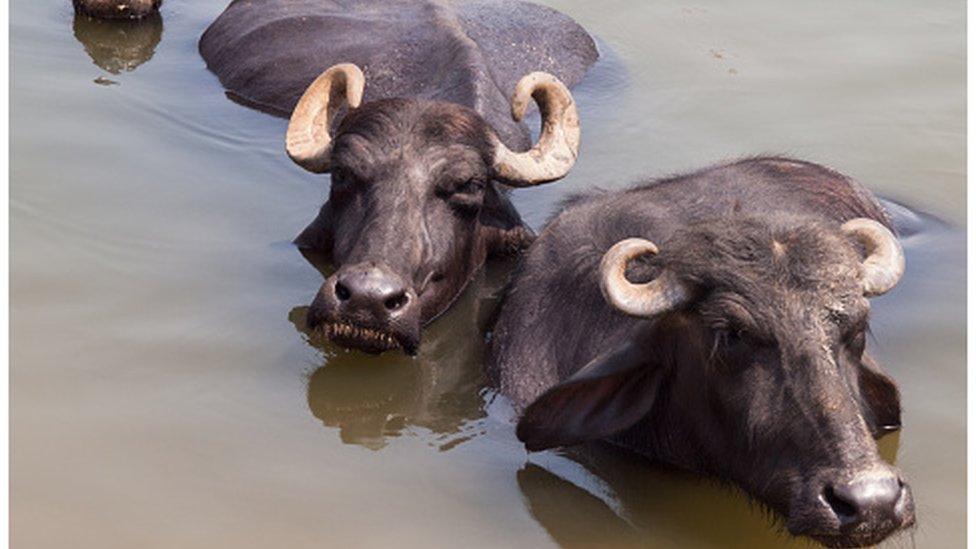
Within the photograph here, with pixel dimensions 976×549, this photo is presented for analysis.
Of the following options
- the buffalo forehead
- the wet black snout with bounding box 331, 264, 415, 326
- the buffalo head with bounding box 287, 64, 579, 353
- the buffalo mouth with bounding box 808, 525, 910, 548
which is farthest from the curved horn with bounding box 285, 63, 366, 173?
the buffalo mouth with bounding box 808, 525, 910, 548

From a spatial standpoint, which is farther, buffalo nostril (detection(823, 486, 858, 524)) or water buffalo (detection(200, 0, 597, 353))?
water buffalo (detection(200, 0, 597, 353))

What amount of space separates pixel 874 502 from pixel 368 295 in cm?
220

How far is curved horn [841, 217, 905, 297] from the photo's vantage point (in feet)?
18.0

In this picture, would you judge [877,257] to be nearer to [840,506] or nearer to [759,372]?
[759,372]

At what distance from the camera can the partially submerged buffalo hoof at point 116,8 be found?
36.2ft

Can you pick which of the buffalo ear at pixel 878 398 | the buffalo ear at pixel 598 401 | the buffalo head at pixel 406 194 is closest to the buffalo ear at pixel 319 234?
the buffalo head at pixel 406 194

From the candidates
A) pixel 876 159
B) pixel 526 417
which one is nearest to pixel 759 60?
pixel 876 159

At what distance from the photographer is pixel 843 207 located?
7.17m

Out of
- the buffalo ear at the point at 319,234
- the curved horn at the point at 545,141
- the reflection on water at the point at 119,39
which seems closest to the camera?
the curved horn at the point at 545,141

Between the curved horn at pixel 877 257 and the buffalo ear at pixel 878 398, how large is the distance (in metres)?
0.31

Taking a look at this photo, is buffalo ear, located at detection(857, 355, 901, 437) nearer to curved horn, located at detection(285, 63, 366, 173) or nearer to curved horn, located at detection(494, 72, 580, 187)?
curved horn, located at detection(494, 72, 580, 187)

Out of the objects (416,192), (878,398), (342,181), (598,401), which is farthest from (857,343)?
(342,181)

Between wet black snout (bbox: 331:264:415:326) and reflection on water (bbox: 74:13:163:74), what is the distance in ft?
13.4

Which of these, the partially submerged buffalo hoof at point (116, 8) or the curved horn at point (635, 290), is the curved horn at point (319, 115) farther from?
the partially submerged buffalo hoof at point (116, 8)
